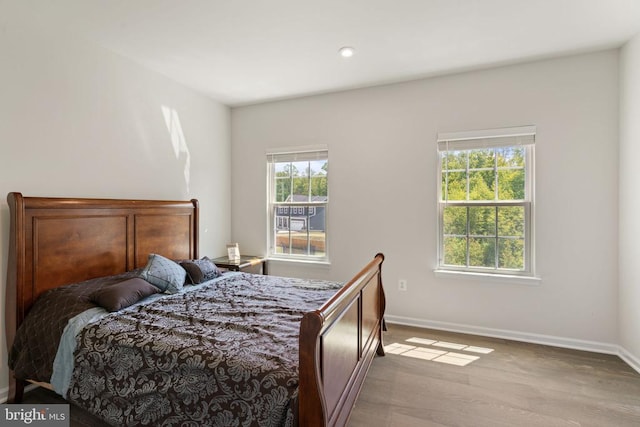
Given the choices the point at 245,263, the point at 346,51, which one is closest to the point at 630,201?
the point at 346,51

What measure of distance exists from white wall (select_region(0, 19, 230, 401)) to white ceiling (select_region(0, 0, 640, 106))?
0.19 metres

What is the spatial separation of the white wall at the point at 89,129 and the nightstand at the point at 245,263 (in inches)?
14.8

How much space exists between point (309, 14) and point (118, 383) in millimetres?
2588

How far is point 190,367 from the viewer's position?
1.48 meters

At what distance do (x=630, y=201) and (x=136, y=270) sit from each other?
165 inches

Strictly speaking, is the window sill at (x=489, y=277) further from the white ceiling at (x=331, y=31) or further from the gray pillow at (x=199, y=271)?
the gray pillow at (x=199, y=271)

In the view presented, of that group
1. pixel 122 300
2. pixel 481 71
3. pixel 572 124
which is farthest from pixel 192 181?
pixel 572 124

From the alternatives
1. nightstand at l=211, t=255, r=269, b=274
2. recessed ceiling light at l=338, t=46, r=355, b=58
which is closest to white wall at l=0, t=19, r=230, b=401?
nightstand at l=211, t=255, r=269, b=274

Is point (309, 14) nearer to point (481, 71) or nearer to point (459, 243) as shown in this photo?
point (481, 71)

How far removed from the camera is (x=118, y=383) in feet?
5.32

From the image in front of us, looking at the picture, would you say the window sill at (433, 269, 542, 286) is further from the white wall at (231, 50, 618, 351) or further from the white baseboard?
the white baseboard

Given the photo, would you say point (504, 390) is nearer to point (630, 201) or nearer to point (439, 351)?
point (439, 351)

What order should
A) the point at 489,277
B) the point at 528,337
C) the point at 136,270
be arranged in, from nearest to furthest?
the point at 136,270
the point at 528,337
the point at 489,277

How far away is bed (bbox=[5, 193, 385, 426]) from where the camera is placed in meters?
1.26
